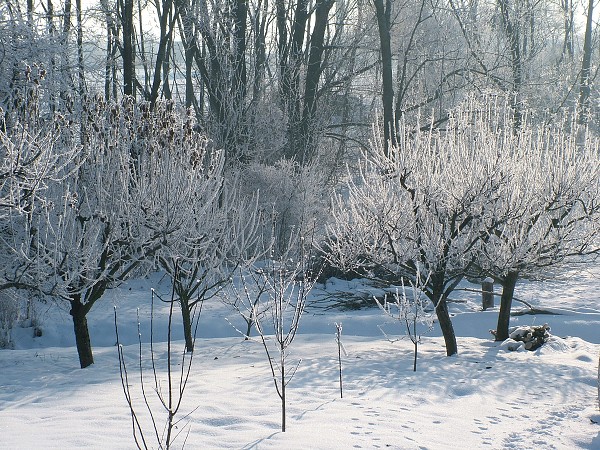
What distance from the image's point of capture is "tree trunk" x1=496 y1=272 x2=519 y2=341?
10805 mm

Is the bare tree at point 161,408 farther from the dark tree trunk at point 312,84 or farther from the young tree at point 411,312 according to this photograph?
the dark tree trunk at point 312,84

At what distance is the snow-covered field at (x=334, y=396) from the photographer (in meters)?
5.45

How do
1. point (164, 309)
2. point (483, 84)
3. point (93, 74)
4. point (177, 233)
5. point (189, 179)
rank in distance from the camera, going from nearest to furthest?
1. point (177, 233)
2. point (189, 179)
3. point (93, 74)
4. point (164, 309)
5. point (483, 84)

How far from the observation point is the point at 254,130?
62.6 ft

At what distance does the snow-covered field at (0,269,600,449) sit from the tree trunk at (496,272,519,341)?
34 cm

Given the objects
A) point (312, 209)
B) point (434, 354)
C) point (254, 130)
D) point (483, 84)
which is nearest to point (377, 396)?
point (434, 354)

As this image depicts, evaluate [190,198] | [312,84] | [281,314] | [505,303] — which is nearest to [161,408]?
[281,314]

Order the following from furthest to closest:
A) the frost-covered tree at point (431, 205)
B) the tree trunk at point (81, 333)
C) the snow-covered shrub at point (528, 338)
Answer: the snow-covered shrub at point (528, 338), the tree trunk at point (81, 333), the frost-covered tree at point (431, 205)

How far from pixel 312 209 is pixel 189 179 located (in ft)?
28.7

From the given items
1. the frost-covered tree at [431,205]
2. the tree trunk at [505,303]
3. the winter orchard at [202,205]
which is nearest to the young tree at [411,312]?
the winter orchard at [202,205]

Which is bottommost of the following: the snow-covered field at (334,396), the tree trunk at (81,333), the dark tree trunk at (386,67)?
the snow-covered field at (334,396)

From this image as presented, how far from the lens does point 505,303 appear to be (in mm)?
10992

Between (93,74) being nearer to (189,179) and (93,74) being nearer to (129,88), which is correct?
(129,88)

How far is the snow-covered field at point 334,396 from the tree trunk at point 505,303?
1.11 feet
